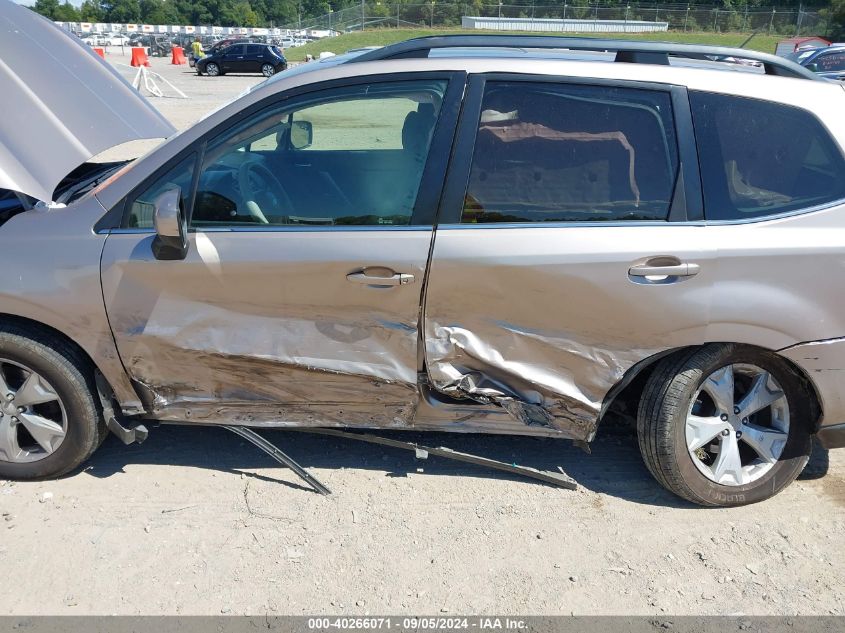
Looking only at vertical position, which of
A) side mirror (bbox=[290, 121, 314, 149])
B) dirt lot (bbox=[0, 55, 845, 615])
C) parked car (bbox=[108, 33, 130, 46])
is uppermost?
side mirror (bbox=[290, 121, 314, 149])

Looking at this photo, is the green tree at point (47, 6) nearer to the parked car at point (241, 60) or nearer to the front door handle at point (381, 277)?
the parked car at point (241, 60)

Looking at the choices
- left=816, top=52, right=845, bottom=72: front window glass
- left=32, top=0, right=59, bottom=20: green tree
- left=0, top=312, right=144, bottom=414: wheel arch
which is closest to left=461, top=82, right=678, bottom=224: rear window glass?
left=0, top=312, right=144, bottom=414: wheel arch

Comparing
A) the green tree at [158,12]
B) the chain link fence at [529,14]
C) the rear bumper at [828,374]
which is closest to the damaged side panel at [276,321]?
the rear bumper at [828,374]

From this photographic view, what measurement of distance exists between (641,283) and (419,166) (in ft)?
3.46

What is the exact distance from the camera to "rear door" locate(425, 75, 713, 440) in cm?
310

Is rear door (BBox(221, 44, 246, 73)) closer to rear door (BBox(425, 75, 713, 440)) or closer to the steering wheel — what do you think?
the steering wheel

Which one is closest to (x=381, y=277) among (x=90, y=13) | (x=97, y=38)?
(x=97, y=38)

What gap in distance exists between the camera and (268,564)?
3.11 metres

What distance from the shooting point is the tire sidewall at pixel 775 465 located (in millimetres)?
3285

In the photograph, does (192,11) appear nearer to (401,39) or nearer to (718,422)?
(401,39)

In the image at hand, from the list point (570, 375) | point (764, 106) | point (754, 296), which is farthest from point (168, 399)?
point (764, 106)

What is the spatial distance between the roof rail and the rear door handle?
93 cm

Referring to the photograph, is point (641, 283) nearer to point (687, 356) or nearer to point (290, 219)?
point (687, 356)

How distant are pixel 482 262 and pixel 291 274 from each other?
0.80m
